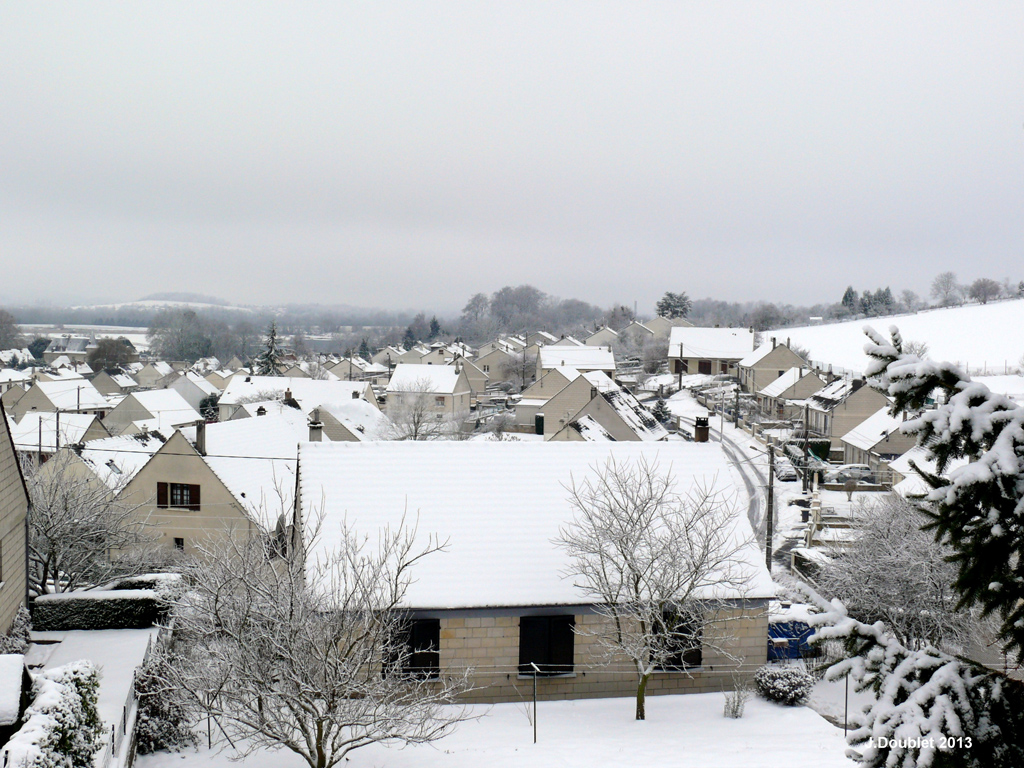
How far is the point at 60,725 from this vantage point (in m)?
10.0

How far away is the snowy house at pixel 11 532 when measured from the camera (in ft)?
53.3

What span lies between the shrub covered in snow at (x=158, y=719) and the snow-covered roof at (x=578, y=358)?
Answer: 68.7 metres

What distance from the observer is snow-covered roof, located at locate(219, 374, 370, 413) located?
64.8m

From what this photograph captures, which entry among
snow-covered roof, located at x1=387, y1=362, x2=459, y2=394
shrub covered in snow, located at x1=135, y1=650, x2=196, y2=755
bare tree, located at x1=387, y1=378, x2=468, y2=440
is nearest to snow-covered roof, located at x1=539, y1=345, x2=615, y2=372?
snow-covered roof, located at x1=387, y1=362, x2=459, y2=394

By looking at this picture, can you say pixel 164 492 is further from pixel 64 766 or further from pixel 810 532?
pixel 810 532

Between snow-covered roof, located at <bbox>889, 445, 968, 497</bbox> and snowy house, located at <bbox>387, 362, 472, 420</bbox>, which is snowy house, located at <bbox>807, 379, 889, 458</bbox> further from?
snowy house, located at <bbox>387, 362, 472, 420</bbox>

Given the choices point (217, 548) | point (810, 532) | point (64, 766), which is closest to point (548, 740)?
point (217, 548)

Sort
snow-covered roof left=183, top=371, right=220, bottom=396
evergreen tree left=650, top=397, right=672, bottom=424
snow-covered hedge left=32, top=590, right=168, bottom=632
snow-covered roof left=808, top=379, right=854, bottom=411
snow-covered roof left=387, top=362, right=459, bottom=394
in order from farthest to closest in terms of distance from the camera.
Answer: snow-covered roof left=183, top=371, right=220, bottom=396 → snow-covered roof left=387, top=362, right=459, bottom=394 → evergreen tree left=650, top=397, right=672, bottom=424 → snow-covered roof left=808, top=379, right=854, bottom=411 → snow-covered hedge left=32, top=590, right=168, bottom=632

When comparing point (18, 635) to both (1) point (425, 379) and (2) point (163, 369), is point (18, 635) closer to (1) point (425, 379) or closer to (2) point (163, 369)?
(1) point (425, 379)

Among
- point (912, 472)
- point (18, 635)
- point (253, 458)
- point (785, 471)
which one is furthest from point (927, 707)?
point (785, 471)

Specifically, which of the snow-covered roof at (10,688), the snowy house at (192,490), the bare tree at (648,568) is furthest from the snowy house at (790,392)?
the snow-covered roof at (10,688)

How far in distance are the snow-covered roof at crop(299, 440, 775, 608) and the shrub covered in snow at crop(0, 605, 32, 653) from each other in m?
5.91

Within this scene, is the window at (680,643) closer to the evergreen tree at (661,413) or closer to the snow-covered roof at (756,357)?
the evergreen tree at (661,413)

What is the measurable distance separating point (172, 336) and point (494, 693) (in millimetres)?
171547
